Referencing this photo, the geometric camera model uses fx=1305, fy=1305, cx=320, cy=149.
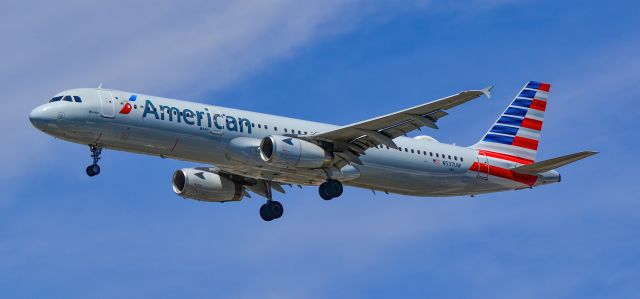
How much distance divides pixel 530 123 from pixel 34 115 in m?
25.4

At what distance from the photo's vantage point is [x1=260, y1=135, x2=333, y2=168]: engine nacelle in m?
52.8

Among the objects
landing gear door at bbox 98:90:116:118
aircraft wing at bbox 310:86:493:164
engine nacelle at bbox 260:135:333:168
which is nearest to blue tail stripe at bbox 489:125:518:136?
aircraft wing at bbox 310:86:493:164

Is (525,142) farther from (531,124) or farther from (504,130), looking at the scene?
(531,124)

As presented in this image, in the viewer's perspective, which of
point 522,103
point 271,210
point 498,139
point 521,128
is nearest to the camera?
point 271,210

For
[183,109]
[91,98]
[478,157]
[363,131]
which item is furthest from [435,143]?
[91,98]

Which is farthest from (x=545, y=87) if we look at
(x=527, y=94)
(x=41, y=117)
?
(x=41, y=117)

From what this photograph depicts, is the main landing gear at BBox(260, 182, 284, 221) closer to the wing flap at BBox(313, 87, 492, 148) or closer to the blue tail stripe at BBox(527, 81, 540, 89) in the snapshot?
the wing flap at BBox(313, 87, 492, 148)

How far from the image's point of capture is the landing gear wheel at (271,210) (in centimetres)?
5966

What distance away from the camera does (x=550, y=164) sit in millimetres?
57844

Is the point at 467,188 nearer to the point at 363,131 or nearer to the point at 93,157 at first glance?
the point at 363,131

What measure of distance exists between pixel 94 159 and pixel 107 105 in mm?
2277

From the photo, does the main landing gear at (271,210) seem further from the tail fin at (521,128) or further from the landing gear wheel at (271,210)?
the tail fin at (521,128)

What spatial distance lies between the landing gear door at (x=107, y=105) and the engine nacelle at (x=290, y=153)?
6.24 m

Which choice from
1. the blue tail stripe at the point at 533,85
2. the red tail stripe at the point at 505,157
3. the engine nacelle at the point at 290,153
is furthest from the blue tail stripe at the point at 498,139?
the engine nacelle at the point at 290,153
